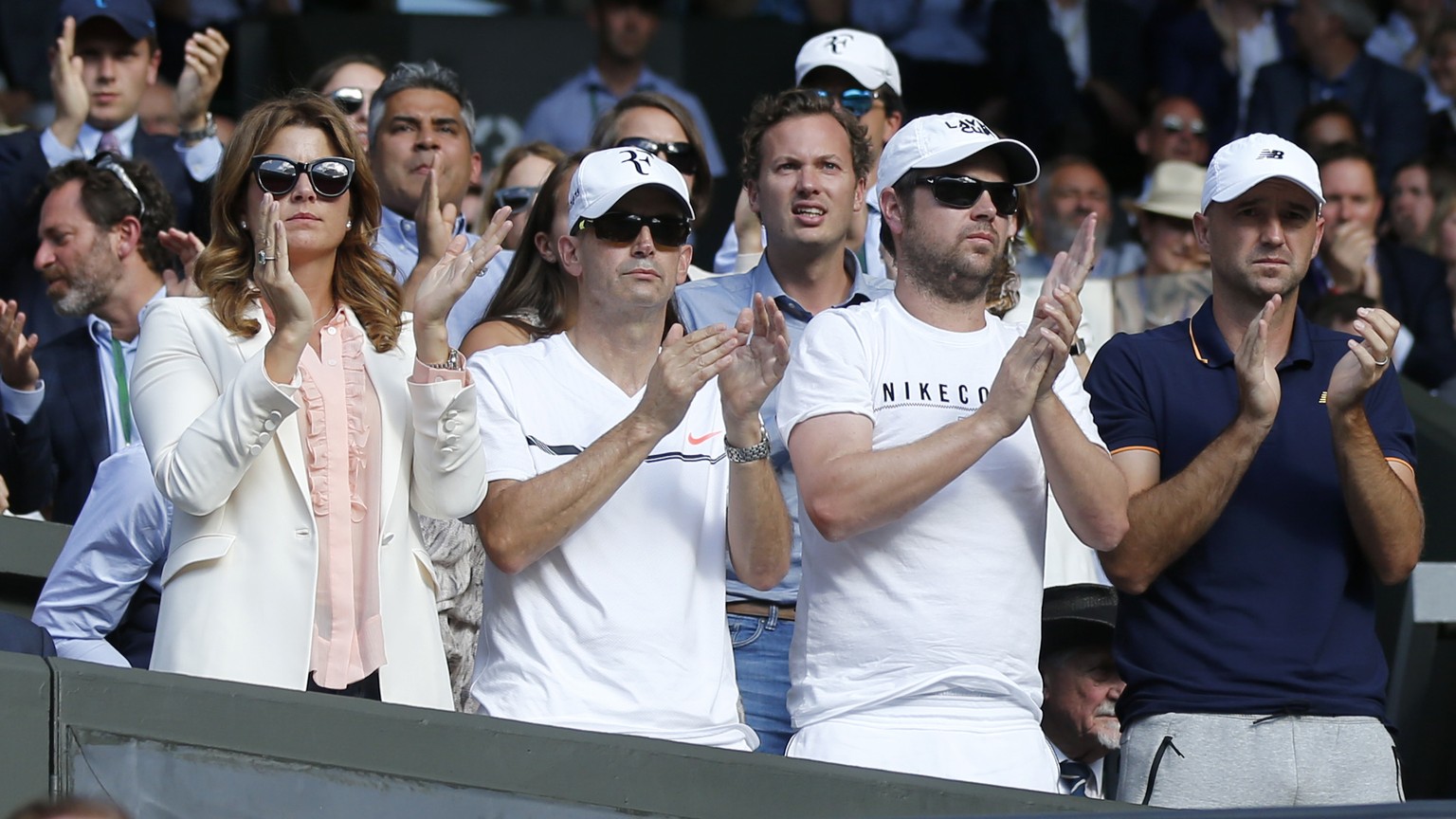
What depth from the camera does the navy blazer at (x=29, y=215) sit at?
6.88 m

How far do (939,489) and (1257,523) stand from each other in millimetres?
767

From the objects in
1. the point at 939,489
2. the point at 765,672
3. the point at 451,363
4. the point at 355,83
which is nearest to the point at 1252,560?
the point at 939,489

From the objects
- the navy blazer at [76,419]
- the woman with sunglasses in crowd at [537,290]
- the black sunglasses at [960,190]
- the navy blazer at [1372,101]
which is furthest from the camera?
the navy blazer at [1372,101]

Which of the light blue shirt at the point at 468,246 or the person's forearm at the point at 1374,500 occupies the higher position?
the light blue shirt at the point at 468,246

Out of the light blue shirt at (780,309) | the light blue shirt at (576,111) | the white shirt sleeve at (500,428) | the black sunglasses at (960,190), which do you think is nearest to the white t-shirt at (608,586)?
the white shirt sleeve at (500,428)

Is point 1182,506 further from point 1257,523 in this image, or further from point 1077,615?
point 1077,615

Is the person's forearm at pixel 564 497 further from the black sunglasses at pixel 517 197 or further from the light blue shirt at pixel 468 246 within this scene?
the black sunglasses at pixel 517 197

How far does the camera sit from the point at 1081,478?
4090 mm

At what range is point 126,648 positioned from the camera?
4.91m

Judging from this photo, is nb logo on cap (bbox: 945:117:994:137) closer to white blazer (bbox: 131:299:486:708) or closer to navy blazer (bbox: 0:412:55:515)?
white blazer (bbox: 131:299:486:708)

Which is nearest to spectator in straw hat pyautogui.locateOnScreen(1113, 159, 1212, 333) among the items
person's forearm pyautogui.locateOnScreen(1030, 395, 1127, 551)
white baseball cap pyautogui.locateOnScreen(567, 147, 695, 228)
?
person's forearm pyautogui.locateOnScreen(1030, 395, 1127, 551)

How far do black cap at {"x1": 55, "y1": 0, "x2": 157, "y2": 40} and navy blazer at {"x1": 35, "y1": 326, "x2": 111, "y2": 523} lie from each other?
1667 mm

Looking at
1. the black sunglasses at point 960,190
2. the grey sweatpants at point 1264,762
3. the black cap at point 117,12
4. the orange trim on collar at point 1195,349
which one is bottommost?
the grey sweatpants at point 1264,762

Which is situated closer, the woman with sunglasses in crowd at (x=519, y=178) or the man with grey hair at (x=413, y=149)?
the man with grey hair at (x=413, y=149)
